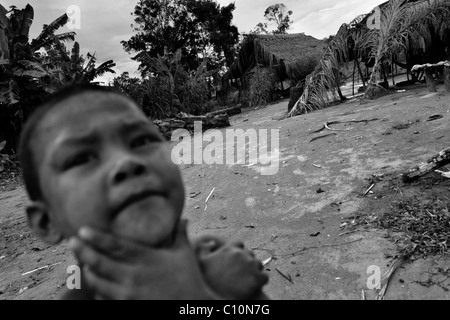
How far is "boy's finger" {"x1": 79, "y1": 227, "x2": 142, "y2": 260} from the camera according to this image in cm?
68

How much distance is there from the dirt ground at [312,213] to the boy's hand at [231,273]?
63.1 inches

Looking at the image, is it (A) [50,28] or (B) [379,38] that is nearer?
(B) [379,38]

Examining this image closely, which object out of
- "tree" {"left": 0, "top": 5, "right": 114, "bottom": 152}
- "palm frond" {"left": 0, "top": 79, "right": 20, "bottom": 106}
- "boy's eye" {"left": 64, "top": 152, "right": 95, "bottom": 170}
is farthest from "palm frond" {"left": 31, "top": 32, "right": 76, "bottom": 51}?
"boy's eye" {"left": 64, "top": 152, "right": 95, "bottom": 170}

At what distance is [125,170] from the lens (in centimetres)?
70

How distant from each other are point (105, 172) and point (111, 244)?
15 centimetres

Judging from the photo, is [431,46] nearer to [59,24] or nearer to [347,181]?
[347,181]

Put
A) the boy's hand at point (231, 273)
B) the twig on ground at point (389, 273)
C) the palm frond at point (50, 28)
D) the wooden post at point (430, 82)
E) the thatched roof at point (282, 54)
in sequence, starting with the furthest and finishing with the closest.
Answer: the thatched roof at point (282, 54)
the palm frond at point (50, 28)
the wooden post at point (430, 82)
the twig on ground at point (389, 273)
the boy's hand at point (231, 273)

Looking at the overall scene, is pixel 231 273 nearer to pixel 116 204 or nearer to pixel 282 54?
pixel 116 204

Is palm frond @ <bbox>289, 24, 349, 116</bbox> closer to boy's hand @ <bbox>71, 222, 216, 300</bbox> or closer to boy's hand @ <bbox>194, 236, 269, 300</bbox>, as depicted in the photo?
boy's hand @ <bbox>194, 236, 269, 300</bbox>

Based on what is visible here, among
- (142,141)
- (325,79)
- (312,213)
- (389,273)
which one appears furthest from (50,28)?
(142,141)

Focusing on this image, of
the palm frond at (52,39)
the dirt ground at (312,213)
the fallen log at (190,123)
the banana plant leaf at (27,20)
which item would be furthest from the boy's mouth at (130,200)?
the palm frond at (52,39)

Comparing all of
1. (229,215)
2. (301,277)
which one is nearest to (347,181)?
(229,215)

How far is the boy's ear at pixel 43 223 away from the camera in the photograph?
848 mm

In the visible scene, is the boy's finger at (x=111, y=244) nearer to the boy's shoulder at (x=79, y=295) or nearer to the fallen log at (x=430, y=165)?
the boy's shoulder at (x=79, y=295)
